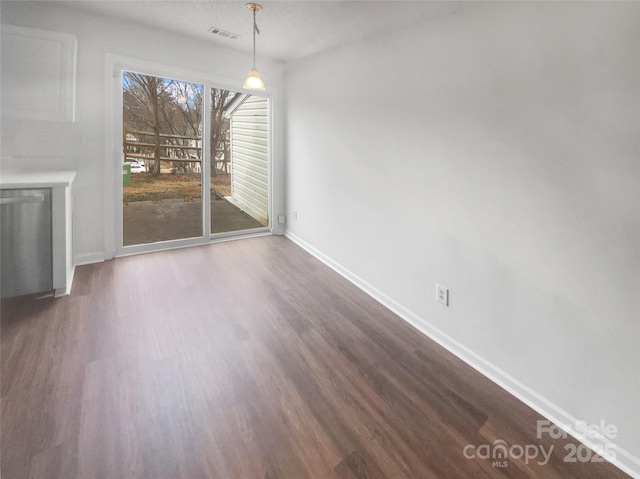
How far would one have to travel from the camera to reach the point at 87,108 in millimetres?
3168

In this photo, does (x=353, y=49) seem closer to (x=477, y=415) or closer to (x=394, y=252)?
(x=394, y=252)

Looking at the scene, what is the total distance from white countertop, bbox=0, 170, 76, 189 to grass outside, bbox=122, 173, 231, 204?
0.73 meters

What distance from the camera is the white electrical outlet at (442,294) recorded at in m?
2.21

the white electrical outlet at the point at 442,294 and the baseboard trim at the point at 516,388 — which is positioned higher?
the white electrical outlet at the point at 442,294

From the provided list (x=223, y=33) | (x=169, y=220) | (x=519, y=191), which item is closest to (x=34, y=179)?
(x=169, y=220)

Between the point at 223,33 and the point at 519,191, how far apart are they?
3.30 m

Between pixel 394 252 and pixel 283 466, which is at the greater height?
pixel 394 252

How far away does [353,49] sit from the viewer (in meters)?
3.01

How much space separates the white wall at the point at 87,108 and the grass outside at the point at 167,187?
32cm

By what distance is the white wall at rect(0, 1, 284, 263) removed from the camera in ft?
9.21

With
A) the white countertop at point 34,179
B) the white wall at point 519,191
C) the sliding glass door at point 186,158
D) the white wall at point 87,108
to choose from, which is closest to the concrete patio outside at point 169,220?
the sliding glass door at point 186,158

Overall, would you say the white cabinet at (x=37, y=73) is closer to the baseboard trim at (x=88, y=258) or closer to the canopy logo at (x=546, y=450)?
the baseboard trim at (x=88, y=258)

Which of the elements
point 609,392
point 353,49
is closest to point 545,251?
point 609,392

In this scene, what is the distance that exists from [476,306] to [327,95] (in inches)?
106
